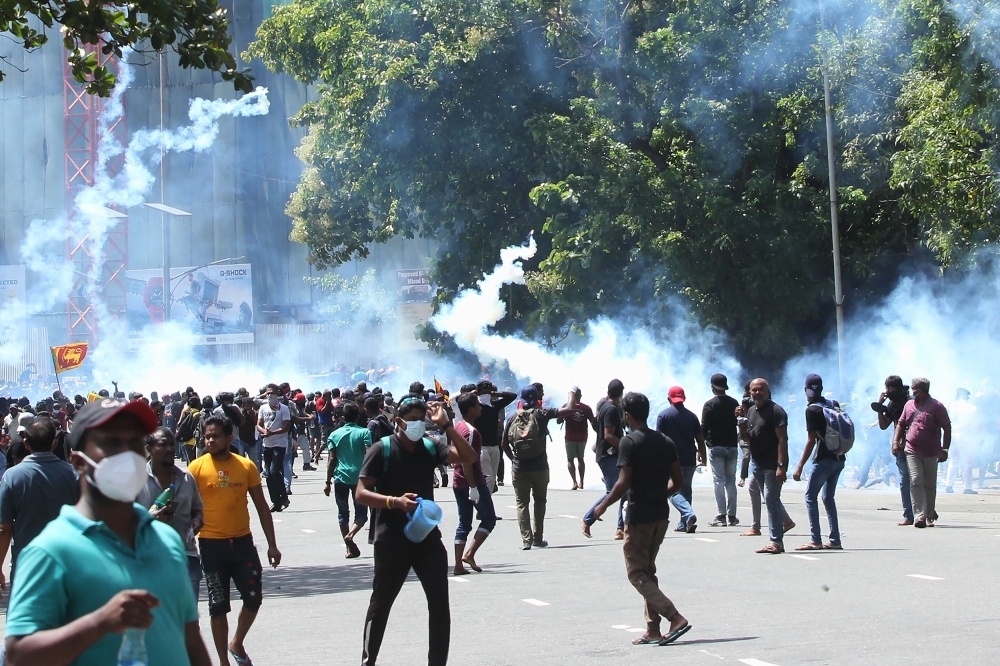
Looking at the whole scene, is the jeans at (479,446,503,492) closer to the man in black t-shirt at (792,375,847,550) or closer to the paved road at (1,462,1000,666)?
the paved road at (1,462,1000,666)

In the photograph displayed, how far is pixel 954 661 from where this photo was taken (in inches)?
285

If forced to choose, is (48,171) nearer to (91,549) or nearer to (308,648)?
(308,648)

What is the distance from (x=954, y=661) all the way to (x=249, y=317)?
165 feet

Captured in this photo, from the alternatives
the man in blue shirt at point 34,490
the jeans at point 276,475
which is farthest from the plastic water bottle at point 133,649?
the jeans at point 276,475

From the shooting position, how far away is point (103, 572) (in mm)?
3074

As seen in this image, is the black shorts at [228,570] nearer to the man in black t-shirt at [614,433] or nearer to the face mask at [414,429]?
the face mask at [414,429]

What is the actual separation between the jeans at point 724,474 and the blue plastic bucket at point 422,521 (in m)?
8.14

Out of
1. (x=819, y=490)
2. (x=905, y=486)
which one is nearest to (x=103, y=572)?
(x=819, y=490)

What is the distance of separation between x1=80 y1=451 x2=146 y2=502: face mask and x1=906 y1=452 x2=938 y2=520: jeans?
1227 centimetres

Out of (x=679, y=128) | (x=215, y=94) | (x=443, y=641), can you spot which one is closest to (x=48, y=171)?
(x=215, y=94)

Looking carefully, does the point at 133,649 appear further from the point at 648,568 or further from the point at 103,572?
the point at 648,568

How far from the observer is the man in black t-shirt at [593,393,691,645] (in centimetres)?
819

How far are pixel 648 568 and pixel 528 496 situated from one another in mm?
5066

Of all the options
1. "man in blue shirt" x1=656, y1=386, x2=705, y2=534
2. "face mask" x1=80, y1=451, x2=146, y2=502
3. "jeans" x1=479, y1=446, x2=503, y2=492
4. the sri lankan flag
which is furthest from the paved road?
the sri lankan flag
